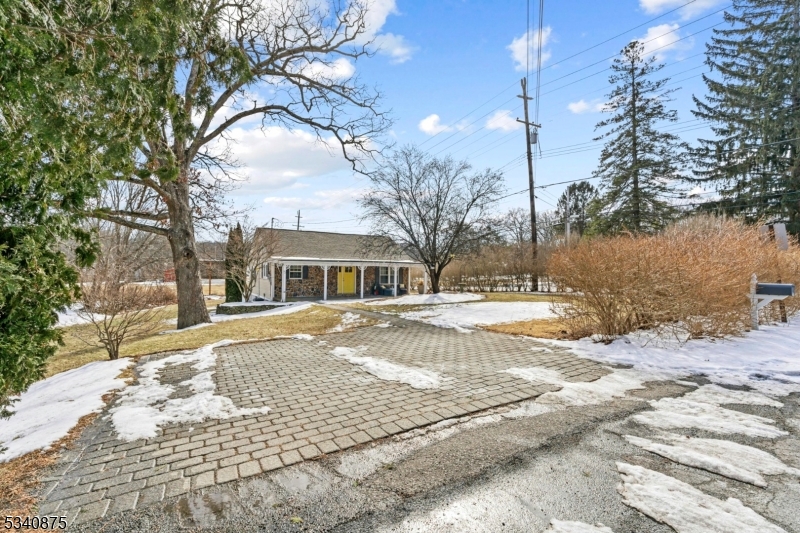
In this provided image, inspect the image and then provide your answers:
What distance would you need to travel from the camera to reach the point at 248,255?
1911 cm

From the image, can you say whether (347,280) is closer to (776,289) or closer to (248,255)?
(248,255)

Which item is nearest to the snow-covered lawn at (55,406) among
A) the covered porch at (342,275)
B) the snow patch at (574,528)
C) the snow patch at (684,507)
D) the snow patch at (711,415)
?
the snow patch at (574,528)

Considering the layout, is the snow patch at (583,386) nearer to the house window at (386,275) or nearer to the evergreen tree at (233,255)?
the evergreen tree at (233,255)

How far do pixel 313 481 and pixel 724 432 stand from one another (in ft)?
12.0

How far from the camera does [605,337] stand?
23.0ft

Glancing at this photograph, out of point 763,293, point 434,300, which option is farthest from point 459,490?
point 434,300

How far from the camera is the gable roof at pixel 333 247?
66.9 ft

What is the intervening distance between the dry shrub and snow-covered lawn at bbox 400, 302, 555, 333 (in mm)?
2855

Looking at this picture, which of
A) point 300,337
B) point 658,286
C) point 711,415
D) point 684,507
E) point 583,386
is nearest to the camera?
point 684,507

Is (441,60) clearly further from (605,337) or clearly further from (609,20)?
(605,337)

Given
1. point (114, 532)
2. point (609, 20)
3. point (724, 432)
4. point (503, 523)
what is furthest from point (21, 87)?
point (609, 20)

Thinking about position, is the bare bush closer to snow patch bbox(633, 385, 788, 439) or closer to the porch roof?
snow patch bbox(633, 385, 788, 439)

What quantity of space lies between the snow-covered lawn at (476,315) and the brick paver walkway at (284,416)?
10.1ft

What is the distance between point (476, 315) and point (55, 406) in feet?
32.8
